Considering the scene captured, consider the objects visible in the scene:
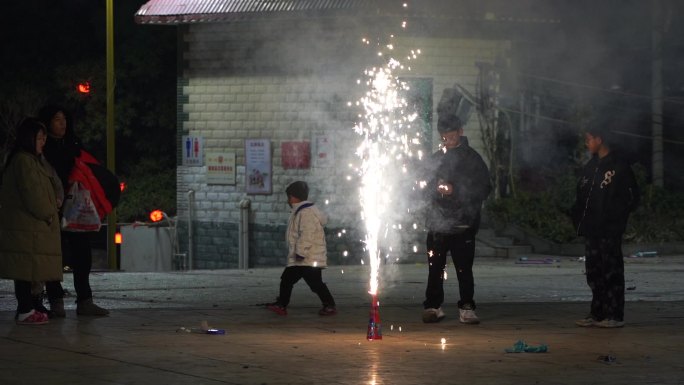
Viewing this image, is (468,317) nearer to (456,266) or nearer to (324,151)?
(456,266)

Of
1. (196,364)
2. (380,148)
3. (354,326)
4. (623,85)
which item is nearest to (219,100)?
(623,85)

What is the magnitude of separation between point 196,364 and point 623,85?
41.8 ft

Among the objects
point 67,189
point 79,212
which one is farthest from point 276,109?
point 79,212

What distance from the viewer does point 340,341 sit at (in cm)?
910

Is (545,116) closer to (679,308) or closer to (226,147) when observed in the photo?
(226,147)

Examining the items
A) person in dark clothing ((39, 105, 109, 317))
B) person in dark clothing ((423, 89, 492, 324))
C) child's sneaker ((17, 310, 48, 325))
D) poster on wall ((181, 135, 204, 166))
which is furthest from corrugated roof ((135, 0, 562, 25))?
child's sneaker ((17, 310, 48, 325))

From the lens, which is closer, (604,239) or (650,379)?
(650,379)

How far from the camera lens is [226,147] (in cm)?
2444

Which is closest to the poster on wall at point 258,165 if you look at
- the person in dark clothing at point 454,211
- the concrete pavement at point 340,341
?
the concrete pavement at point 340,341

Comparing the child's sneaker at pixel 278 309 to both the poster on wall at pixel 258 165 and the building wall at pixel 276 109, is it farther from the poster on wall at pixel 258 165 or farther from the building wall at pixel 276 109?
the poster on wall at pixel 258 165

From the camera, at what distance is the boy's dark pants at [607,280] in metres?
10.0

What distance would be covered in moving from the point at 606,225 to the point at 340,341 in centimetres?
240

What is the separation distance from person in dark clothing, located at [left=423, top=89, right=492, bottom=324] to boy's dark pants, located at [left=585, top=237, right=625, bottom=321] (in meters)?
Result: 0.94

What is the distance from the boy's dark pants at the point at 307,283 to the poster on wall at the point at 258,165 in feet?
42.6
